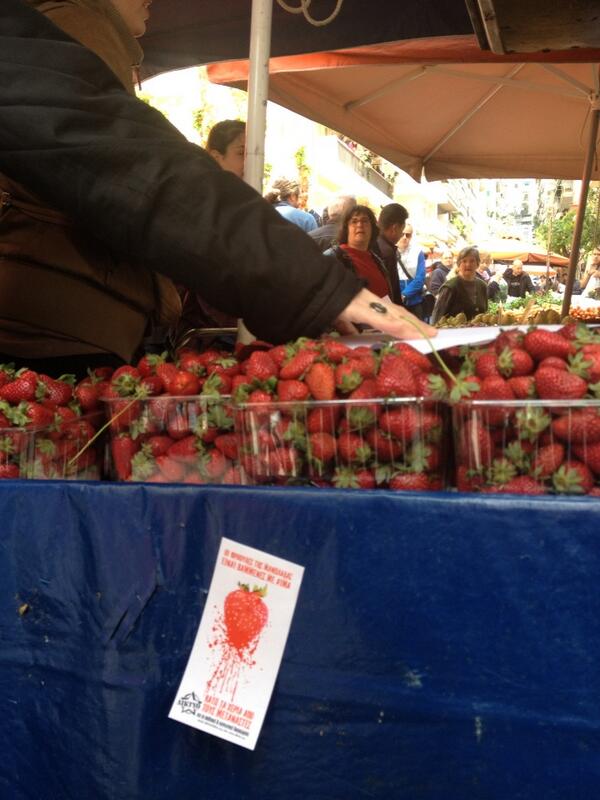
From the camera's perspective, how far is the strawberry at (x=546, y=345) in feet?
3.92

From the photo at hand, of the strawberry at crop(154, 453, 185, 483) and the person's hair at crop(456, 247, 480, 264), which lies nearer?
the strawberry at crop(154, 453, 185, 483)

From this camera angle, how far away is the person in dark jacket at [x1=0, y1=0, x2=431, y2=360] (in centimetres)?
135

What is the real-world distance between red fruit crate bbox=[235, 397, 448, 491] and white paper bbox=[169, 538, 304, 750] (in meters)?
0.15

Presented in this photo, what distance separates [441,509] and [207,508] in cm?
34

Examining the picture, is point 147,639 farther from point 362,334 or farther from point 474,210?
point 474,210

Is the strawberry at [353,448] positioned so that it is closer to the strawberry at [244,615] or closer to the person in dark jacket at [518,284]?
Result: the strawberry at [244,615]

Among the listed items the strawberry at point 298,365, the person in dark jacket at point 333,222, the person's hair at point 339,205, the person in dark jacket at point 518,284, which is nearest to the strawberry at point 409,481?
the strawberry at point 298,365

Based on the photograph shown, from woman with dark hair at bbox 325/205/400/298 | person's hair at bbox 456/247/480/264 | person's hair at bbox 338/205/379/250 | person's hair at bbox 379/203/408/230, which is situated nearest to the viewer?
woman with dark hair at bbox 325/205/400/298

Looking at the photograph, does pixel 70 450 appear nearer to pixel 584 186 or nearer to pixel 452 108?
pixel 584 186

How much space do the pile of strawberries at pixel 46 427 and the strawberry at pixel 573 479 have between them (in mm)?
847

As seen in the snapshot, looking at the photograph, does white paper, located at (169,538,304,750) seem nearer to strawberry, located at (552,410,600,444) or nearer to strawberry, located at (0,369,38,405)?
strawberry, located at (552,410,600,444)

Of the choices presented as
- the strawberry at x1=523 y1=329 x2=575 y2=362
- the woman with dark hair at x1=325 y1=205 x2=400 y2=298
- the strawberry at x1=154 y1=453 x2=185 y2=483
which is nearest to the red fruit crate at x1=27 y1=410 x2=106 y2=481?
the strawberry at x1=154 y1=453 x2=185 y2=483

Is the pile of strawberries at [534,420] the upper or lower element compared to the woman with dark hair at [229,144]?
lower

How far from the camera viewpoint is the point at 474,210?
66562 mm
